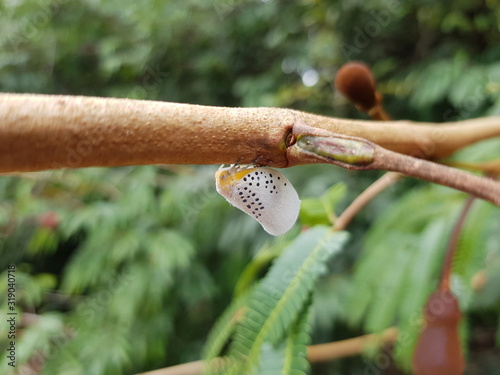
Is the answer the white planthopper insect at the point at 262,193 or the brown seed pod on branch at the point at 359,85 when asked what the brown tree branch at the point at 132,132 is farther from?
the brown seed pod on branch at the point at 359,85

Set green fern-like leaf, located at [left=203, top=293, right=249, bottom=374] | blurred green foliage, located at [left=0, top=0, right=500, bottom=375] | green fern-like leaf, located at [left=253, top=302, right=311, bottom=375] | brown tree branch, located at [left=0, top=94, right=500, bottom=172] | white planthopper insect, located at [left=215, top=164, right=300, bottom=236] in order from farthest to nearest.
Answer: blurred green foliage, located at [left=0, top=0, right=500, bottom=375], green fern-like leaf, located at [left=203, top=293, right=249, bottom=374], green fern-like leaf, located at [left=253, top=302, right=311, bottom=375], white planthopper insect, located at [left=215, top=164, right=300, bottom=236], brown tree branch, located at [left=0, top=94, right=500, bottom=172]

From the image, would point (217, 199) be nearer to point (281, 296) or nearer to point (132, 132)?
point (281, 296)

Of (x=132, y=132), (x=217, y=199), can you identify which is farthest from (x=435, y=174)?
(x=217, y=199)

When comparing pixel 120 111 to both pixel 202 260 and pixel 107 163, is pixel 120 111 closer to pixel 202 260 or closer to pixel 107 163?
pixel 107 163

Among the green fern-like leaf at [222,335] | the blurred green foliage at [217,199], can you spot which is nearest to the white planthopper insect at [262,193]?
the green fern-like leaf at [222,335]

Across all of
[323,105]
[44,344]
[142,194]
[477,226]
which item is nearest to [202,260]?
[142,194]

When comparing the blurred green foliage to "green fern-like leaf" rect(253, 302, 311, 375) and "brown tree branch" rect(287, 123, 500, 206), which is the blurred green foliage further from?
"brown tree branch" rect(287, 123, 500, 206)

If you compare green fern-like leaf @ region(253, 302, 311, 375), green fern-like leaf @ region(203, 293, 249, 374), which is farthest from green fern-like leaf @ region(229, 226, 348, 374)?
green fern-like leaf @ region(203, 293, 249, 374)

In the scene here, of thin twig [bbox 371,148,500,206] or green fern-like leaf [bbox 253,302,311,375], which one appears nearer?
thin twig [bbox 371,148,500,206]
